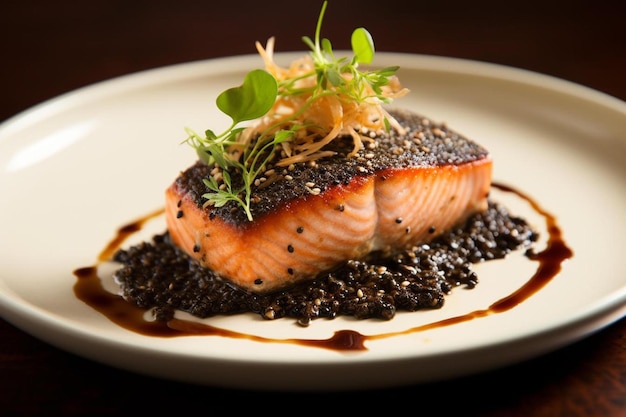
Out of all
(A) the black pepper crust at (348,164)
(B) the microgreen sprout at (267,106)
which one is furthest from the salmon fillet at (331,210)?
(B) the microgreen sprout at (267,106)

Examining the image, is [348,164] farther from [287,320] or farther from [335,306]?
[287,320]

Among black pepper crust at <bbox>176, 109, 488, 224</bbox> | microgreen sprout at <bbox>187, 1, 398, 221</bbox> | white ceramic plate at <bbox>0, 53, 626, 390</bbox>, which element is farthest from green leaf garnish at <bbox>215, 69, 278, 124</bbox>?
white ceramic plate at <bbox>0, 53, 626, 390</bbox>

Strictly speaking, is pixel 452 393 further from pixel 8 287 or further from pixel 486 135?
pixel 486 135

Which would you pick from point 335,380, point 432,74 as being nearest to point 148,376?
point 335,380

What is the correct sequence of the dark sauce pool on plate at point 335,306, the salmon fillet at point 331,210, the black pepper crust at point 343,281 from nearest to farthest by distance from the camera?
the dark sauce pool on plate at point 335,306 → the black pepper crust at point 343,281 → the salmon fillet at point 331,210

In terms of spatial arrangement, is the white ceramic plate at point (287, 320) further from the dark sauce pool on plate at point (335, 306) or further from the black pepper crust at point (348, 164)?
the black pepper crust at point (348, 164)

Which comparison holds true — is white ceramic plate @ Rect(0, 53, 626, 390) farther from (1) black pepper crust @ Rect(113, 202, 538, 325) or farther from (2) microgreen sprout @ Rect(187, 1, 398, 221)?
(2) microgreen sprout @ Rect(187, 1, 398, 221)
